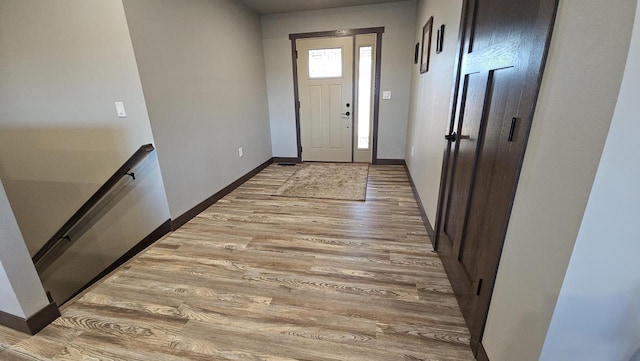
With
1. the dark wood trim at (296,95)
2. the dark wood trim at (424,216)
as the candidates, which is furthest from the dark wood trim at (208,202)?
the dark wood trim at (424,216)

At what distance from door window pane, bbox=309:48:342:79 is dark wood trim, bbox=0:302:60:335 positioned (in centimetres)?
429

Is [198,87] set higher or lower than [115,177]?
higher

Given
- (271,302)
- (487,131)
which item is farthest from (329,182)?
(487,131)

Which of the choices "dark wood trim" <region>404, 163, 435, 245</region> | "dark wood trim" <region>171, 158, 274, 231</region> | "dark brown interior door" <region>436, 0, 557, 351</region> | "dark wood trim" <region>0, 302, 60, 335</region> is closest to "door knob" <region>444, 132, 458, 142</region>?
"dark brown interior door" <region>436, 0, 557, 351</region>

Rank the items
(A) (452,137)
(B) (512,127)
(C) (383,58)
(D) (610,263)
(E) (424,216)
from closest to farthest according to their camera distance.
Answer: (D) (610,263) → (B) (512,127) → (A) (452,137) → (E) (424,216) → (C) (383,58)

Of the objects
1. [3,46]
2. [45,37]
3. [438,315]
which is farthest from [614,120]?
[3,46]

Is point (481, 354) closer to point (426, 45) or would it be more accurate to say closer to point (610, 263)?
point (610, 263)

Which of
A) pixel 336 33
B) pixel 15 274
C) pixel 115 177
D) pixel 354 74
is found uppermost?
pixel 336 33

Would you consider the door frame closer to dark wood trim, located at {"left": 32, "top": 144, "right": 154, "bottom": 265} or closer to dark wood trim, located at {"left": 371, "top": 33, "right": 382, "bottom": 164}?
dark wood trim, located at {"left": 371, "top": 33, "right": 382, "bottom": 164}

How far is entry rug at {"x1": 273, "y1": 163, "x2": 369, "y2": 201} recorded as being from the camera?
3443 millimetres

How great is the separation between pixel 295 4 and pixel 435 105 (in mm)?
2823

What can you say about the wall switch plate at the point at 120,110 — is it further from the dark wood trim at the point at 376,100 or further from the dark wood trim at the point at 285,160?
the dark wood trim at the point at 376,100

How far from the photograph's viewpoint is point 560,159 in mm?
789

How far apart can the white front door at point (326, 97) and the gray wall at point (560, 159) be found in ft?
12.8
